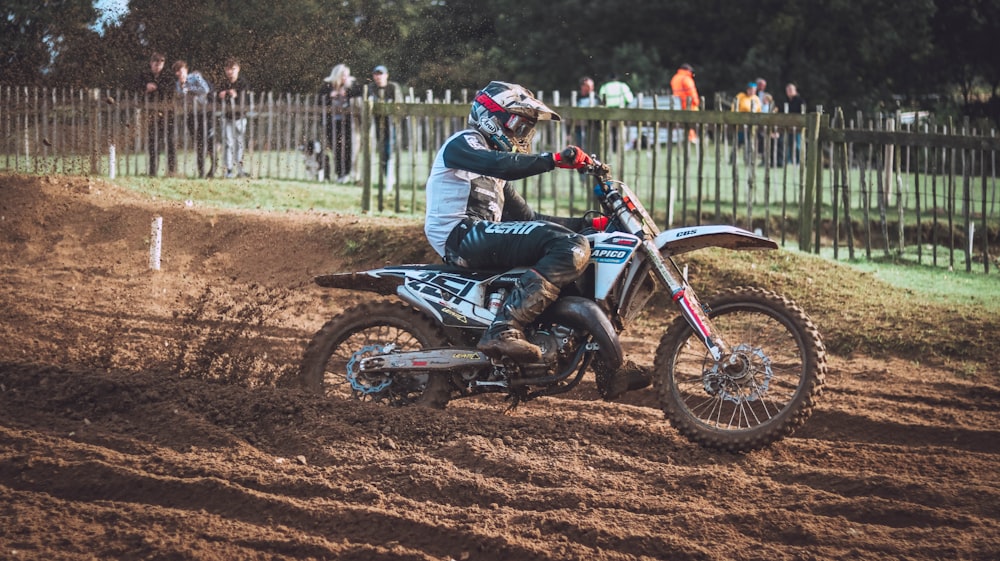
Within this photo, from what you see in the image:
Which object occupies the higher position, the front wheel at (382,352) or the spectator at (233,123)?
the spectator at (233,123)

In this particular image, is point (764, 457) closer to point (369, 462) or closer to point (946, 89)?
point (369, 462)

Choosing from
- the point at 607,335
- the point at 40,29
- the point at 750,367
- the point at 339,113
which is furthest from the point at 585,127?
the point at 750,367

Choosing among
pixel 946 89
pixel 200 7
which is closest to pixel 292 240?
pixel 200 7

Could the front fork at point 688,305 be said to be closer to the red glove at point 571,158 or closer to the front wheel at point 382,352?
the red glove at point 571,158

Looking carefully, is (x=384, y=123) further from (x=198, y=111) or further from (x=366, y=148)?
(x=198, y=111)

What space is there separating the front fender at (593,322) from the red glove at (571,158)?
761mm

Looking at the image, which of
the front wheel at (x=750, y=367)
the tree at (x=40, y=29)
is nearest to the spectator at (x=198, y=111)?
the tree at (x=40, y=29)

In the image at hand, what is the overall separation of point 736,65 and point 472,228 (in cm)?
2625

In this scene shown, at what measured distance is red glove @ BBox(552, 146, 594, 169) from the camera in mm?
6105

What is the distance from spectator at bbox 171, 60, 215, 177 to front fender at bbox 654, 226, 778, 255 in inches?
386

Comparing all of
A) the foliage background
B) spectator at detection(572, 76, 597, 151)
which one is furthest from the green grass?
spectator at detection(572, 76, 597, 151)

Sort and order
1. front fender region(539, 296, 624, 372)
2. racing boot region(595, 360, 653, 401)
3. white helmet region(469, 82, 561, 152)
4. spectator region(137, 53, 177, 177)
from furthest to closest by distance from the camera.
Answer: spectator region(137, 53, 177, 177), white helmet region(469, 82, 561, 152), racing boot region(595, 360, 653, 401), front fender region(539, 296, 624, 372)

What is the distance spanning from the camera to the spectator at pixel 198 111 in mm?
14930

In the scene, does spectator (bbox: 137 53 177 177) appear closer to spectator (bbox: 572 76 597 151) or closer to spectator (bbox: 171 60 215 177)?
→ spectator (bbox: 171 60 215 177)
